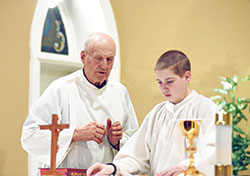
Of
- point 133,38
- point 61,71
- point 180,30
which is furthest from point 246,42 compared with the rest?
point 61,71

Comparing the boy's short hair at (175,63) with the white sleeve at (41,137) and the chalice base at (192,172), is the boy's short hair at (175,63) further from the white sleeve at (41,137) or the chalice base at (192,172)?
the white sleeve at (41,137)

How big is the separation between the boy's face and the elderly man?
84 centimetres

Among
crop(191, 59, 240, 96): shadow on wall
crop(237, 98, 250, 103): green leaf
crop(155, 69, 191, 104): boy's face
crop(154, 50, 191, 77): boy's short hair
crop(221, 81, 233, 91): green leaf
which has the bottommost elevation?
crop(155, 69, 191, 104): boy's face

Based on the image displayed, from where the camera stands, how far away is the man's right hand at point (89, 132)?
13.3 feet

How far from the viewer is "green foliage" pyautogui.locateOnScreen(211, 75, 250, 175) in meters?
6.03

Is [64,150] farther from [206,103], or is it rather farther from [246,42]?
[246,42]

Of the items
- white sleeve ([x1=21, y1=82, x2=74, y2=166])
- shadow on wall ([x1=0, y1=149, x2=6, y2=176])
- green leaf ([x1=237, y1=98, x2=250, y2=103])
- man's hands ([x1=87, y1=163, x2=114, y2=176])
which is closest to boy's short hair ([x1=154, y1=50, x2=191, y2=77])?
man's hands ([x1=87, y1=163, x2=114, y2=176])

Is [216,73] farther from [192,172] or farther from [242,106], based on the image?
[192,172]

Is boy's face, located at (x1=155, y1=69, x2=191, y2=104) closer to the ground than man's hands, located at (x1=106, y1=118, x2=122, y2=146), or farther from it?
farther from it

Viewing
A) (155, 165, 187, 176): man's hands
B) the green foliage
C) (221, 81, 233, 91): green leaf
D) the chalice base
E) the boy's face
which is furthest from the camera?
(221, 81, 233, 91): green leaf

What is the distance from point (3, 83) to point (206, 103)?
271 cm

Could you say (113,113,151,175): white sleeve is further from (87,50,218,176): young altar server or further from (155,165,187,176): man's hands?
(155,165,187,176): man's hands

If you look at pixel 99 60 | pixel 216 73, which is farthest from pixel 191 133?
pixel 216 73

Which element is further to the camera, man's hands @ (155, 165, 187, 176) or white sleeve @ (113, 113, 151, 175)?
white sleeve @ (113, 113, 151, 175)
